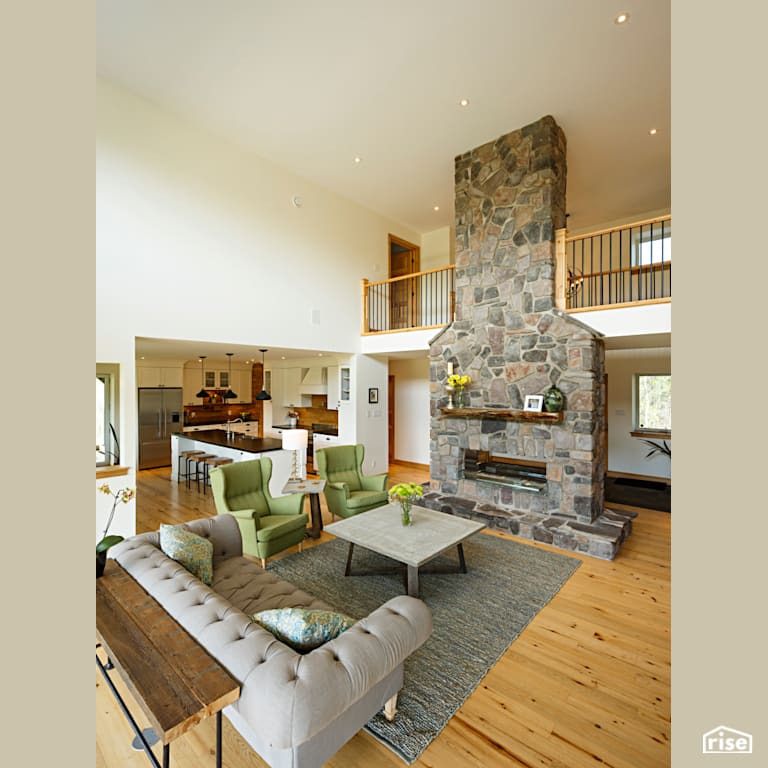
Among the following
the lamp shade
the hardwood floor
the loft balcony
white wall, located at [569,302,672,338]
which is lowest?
the hardwood floor

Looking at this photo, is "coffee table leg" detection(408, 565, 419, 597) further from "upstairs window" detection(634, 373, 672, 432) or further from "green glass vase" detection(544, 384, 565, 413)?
"upstairs window" detection(634, 373, 672, 432)

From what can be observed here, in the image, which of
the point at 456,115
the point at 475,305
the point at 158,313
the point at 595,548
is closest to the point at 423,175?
the point at 456,115

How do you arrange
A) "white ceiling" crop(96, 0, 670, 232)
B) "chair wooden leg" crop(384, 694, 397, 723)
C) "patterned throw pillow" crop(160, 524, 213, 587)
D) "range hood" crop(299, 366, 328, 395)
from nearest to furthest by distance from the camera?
"chair wooden leg" crop(384, 694, 397, 723) → "patterned throw pillow" crop(160, 524, 213, 587) → "white ceiling" crop(96, 0, 670, 232) → "range hood" crop(299, 366, 328, 395)

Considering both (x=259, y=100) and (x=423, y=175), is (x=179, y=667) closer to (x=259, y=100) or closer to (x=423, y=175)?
(x=259, y=100)

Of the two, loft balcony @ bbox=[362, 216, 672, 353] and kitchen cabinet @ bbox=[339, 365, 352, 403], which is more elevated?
loft balcony @ bbox=[362, 216, 672, 353]

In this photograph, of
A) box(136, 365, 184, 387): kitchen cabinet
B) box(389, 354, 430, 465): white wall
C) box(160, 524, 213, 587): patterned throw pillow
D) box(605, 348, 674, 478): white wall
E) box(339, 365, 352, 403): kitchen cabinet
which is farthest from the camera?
box(389, 354, 430, 465): white wall

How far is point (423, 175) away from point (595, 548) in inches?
216

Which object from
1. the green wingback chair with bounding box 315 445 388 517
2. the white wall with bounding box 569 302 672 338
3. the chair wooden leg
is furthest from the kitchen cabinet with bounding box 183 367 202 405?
the chair wooden leg

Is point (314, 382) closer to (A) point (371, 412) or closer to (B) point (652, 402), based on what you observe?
(A) point (371, 412)

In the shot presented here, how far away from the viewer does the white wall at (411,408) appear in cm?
832

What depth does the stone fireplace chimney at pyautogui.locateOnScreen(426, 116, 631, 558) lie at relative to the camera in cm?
457

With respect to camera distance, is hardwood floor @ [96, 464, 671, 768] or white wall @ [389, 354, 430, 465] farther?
white wall @ [389, 354, 430, 465]

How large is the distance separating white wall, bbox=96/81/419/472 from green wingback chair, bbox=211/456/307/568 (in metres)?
1.34

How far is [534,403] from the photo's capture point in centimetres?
486
